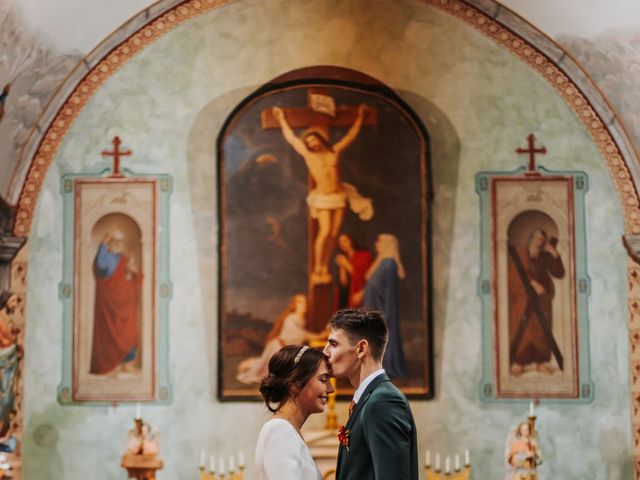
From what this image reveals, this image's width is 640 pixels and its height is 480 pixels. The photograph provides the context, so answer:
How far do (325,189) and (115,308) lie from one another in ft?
7.76

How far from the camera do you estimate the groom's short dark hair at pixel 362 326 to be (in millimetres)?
5387

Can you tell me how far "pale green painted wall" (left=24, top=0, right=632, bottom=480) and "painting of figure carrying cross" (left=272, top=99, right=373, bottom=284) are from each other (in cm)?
65

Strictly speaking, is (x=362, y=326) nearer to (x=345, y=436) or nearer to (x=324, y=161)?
(x=345, y=436)

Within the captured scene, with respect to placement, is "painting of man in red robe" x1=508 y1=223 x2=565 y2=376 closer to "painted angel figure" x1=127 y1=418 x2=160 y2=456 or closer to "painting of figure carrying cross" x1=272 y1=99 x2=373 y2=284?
"painting of figure carrying cross" x1=272 y1=99 x2=373 y2=284

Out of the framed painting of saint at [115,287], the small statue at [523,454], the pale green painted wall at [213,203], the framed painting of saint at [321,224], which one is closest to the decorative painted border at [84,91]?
the pale green painted wall at [213,203]

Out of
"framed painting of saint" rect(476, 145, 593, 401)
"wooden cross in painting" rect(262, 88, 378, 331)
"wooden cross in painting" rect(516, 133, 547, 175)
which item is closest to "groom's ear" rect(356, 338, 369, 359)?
"wooden cross in painting" rect(262, 88, 378, 331)

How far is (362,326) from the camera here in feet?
17.7

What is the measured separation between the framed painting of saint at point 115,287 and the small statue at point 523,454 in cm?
338

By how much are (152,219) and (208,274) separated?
77 centimetres

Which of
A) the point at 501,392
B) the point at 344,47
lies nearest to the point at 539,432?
the point at 501,392

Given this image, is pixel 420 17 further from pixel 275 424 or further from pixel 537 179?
pixel 275 424

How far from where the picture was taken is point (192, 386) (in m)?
11.2

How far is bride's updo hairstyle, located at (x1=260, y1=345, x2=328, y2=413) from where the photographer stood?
18.2 feet

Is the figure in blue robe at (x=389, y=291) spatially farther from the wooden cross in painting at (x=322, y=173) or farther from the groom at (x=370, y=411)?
the groom at (x=370, y=411)
